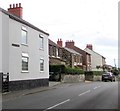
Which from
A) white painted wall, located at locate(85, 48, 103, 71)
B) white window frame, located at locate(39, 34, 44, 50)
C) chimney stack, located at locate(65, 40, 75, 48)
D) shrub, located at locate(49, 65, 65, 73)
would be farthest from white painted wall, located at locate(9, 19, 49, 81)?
white painted wall, located at locate(85, 48, 103, 71)

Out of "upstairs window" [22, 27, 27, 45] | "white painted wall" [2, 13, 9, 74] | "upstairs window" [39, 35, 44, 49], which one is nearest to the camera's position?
"white painted wall" [2, 13, 9, 74]

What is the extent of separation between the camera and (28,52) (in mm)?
33781

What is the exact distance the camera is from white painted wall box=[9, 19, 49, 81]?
2958 centimetres

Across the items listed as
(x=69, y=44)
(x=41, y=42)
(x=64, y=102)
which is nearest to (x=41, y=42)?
(x=41, y=42)

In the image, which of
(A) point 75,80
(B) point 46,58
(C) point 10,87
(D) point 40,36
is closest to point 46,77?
(B) point 46,58

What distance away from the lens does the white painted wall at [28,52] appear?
29578 millimetres

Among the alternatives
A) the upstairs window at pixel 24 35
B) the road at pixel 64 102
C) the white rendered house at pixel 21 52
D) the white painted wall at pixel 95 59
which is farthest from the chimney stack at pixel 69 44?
the road at pixel 64 102

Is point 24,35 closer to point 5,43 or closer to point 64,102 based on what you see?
point 5,43

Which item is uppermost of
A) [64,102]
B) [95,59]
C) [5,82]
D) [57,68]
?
[95,59]

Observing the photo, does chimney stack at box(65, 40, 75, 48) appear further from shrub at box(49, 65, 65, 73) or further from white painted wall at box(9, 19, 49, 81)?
white painted wall at box(9, 19, 49, 81)

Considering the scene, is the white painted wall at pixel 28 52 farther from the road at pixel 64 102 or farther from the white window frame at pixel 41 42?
the road at pixel 64 102

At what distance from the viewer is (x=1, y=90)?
87.7 ft

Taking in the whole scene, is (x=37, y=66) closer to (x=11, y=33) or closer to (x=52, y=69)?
(x=11, y=33)

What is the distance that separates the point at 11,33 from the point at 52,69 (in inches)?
884
